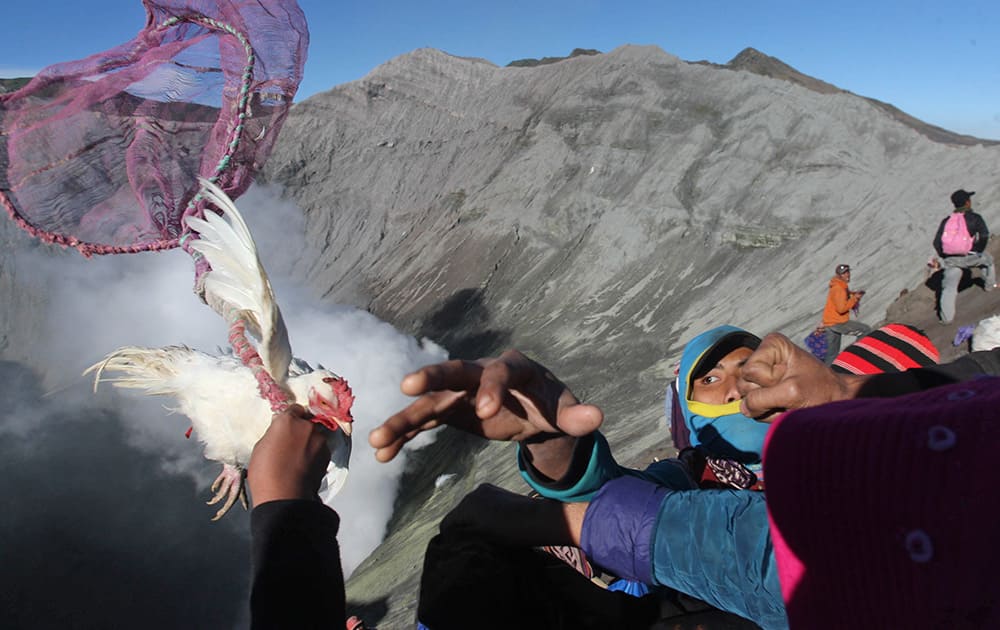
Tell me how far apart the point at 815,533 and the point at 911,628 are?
131 mm

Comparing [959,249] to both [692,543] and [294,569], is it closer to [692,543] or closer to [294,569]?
[692,543]

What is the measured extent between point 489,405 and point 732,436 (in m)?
1.29

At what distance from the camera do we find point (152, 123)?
2.48 metres

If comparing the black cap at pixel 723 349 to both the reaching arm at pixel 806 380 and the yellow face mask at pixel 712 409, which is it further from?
the reaching arm at pixel 806 380

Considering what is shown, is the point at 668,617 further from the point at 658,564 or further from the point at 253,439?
the point at 253,439

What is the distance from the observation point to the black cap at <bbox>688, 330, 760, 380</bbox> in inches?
84.0

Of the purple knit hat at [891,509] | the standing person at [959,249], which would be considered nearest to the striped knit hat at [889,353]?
the purple knit hat at [891,509]

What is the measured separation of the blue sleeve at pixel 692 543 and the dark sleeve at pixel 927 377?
0.56m

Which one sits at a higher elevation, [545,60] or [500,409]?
[545,60]

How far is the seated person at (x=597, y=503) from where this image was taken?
3.55ft

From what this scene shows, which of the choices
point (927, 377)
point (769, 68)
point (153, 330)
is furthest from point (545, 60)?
point (927, 377)

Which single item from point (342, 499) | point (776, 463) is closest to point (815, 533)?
point (776, 463)

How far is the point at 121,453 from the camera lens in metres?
9.93

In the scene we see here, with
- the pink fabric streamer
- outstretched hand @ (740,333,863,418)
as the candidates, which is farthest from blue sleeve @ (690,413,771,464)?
the pink fabric streamer
